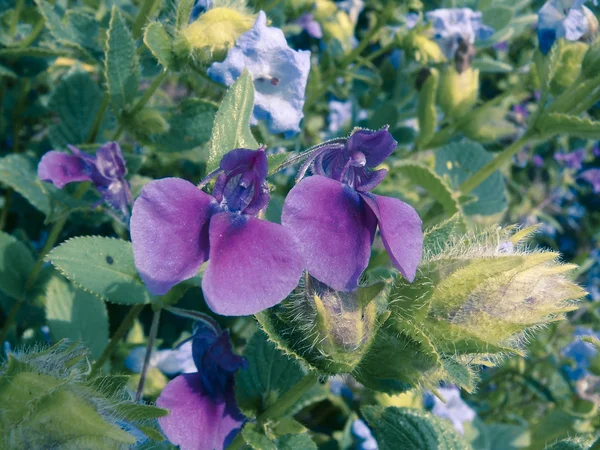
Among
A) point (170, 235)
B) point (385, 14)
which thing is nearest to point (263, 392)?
point (170, 235)

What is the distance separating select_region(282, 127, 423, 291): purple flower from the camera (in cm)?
70

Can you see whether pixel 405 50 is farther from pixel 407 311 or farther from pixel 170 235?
pixel 170 235

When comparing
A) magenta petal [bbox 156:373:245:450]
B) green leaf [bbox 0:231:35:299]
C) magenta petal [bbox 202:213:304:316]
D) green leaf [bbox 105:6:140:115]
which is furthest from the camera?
green leaf [bbox 0:231:35:299]

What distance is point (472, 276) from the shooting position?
0.77 meters

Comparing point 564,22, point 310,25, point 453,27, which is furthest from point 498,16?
point 310,25

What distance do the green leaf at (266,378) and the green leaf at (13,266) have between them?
2.33 feet

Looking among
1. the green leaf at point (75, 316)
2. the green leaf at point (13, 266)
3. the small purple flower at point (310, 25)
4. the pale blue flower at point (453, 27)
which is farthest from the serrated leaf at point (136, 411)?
the small purple flower at point (310, 25)

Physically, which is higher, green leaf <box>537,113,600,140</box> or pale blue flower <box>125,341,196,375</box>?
green leaf <box>537,113,600,140</box>

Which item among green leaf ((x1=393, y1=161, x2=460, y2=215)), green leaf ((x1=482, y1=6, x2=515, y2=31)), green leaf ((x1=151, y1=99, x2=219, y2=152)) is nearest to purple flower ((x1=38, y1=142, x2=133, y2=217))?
green leaf ((x1=151, y1=99, x2=219, y2=152))

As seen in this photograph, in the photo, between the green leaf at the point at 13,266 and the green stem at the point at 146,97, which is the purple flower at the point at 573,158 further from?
the green leaf at the point at 13,266

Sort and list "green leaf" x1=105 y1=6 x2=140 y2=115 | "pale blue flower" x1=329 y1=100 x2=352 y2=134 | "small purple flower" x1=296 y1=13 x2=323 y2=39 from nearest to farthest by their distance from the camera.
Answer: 1. "green leaf" x1=105 y1=6 x2=140 y2=115
2. "small purple flower" x1=296 y1=13 x2=323 y2=39
3. "pale blue flower" x1=329 y1=100 x2=352 y2=134

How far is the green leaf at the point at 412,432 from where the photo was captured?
1.03 metres

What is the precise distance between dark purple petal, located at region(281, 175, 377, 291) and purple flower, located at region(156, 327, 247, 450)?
1.28ft

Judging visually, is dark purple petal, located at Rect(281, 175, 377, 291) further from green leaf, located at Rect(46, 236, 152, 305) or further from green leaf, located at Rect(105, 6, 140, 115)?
green leaf, located at Rect(105, 6, 140, 115)
